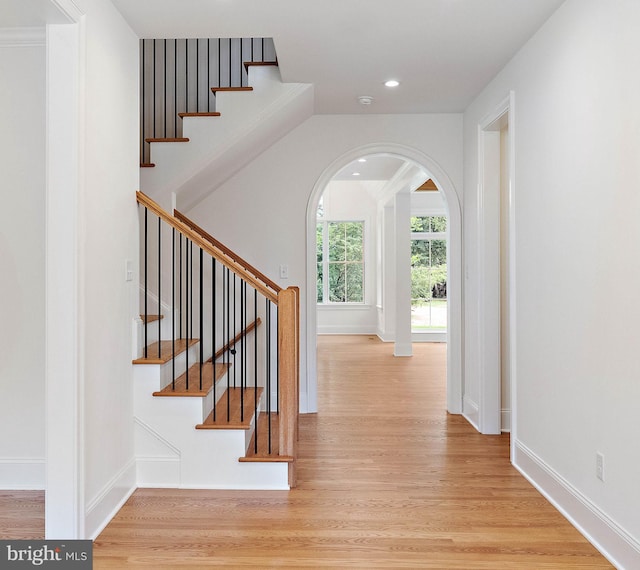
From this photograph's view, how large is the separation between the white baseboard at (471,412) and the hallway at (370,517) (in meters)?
0.21

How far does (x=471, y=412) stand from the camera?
4551 mm

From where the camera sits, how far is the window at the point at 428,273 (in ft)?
34.1

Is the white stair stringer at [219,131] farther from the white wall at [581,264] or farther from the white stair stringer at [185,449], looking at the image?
the white wall at [581,264]

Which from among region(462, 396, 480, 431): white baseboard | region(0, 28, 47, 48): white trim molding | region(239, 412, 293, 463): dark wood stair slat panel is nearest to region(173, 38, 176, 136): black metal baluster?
region(0, 28, 47, 48): white trim molding

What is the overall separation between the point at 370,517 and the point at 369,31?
2751 millimetres

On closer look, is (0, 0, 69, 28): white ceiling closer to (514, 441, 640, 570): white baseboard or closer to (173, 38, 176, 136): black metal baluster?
(173, 38, 176, 136): black metal baluster

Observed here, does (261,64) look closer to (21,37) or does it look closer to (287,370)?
(21,37)

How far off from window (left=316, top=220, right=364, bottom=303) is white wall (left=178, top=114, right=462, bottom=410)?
647cm

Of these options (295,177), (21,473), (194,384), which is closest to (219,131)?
(295,177)

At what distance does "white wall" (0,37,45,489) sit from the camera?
10.1 feet

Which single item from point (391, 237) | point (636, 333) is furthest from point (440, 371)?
point (636, 333)

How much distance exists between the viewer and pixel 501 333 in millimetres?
4434

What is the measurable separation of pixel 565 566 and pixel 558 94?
2335 mm

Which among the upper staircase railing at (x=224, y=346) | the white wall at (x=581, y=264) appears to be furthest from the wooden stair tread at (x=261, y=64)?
the white wall at (x=581, y=264)
